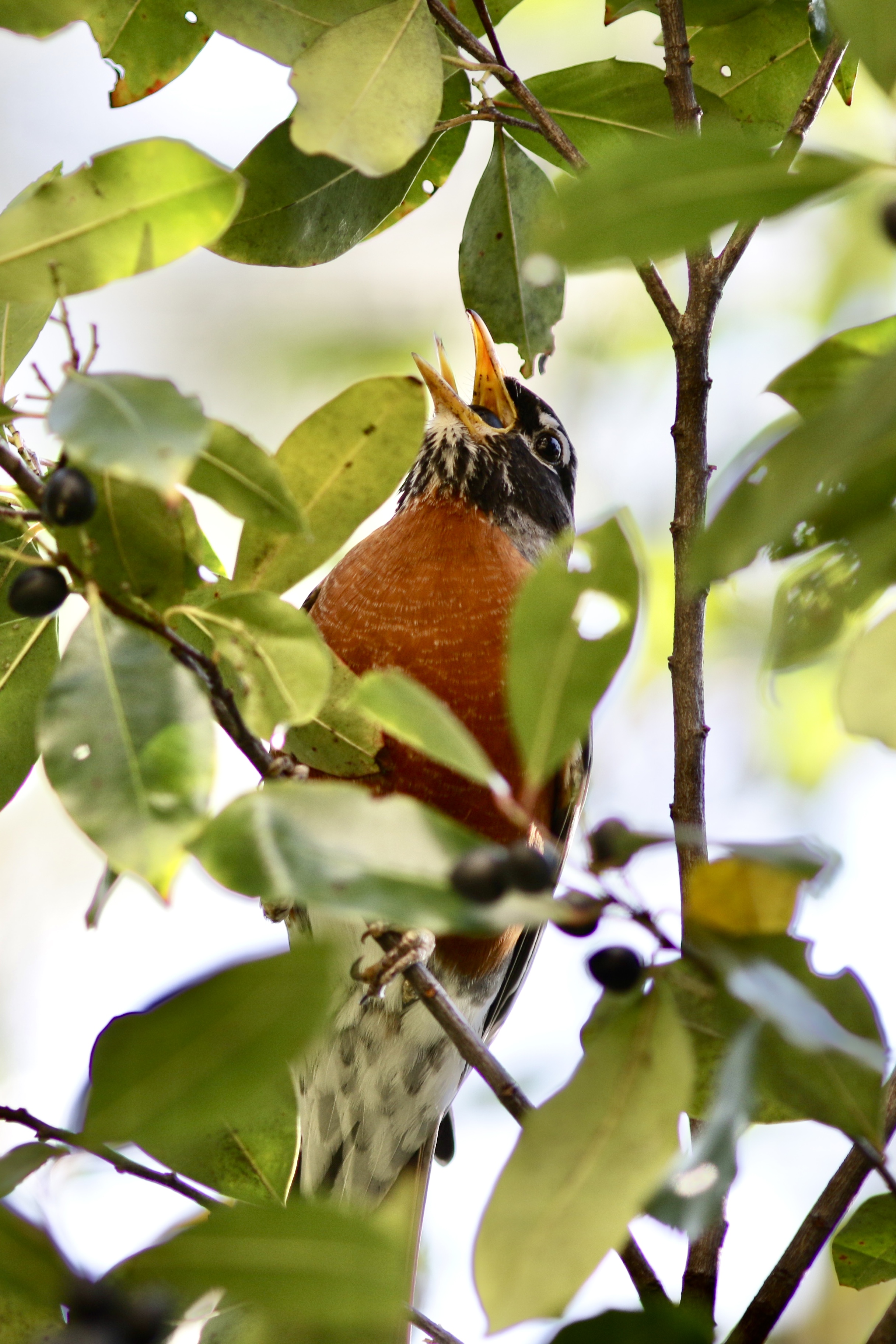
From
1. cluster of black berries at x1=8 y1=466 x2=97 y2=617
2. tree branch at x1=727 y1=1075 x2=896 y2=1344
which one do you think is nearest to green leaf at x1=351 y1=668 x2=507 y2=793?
cluster of black berries at x1=8 y1=466 x2=97 y2=617

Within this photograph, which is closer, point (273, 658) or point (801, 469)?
point (801, 469)

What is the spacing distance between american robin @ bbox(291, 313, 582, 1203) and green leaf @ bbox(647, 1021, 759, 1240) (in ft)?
3.78

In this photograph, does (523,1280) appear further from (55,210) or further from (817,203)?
(55,210)

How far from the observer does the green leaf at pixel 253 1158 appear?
1.49 metres

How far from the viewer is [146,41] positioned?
1792 mm

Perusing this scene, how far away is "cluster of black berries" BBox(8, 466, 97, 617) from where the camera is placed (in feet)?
3.73

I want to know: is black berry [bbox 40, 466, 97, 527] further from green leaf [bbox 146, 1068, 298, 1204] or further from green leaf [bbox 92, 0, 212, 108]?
green leaf [bbox 92, 0, 212, 108]

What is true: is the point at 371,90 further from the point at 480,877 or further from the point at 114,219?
the point at 480,877

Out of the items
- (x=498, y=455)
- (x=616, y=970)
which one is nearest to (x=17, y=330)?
(x=616, y=970)

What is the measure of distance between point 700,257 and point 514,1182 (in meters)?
1.39

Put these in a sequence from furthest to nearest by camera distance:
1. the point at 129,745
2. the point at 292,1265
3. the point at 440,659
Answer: the point at 440,659 → the point at 129,745 → the point at 292,1265

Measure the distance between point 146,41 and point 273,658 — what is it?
42.9 inches

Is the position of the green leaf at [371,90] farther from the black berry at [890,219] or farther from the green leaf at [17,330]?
the black berry at [890,219]

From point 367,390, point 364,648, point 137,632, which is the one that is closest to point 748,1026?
point 137,632
